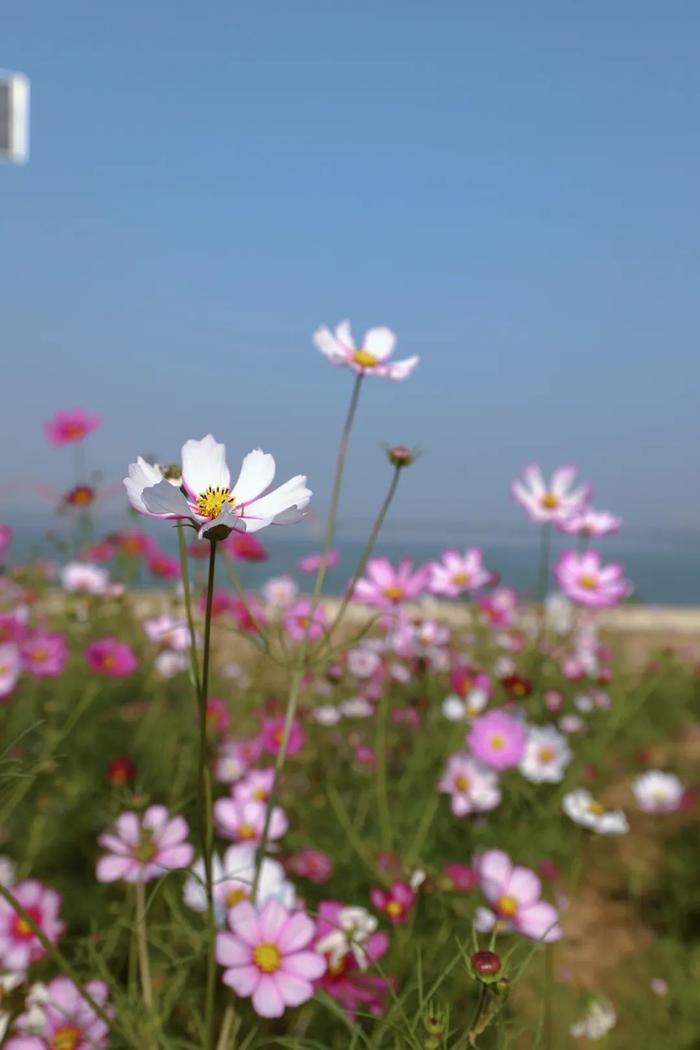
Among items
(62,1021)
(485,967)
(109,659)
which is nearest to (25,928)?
(62,1021)

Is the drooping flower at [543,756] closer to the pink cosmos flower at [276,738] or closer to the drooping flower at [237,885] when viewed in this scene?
the pink cosmos flower at [276,738]

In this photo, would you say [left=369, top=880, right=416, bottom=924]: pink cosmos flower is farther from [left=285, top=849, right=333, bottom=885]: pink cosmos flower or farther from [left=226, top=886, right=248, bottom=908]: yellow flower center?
[left=285, top=849, right=333, bottom=885]: pink cosmos flower

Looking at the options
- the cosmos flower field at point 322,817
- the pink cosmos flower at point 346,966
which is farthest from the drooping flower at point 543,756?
the pink cosmos flower at point 346,966

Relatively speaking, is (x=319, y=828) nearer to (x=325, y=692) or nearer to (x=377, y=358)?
(x=325, y=692)

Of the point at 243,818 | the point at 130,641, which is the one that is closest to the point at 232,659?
the point at 130,641

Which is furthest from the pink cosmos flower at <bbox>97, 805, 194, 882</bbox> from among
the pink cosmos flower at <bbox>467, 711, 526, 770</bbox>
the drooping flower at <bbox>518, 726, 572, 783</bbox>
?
the drooping flower at <bbox>518, 726, 572, 783</bbox>

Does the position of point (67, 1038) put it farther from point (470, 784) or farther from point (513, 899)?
point (470, 784)
